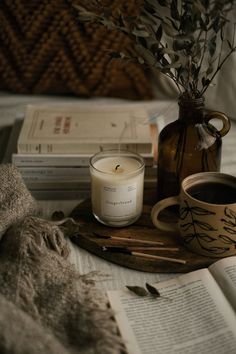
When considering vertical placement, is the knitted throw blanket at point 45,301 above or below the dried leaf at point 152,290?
above

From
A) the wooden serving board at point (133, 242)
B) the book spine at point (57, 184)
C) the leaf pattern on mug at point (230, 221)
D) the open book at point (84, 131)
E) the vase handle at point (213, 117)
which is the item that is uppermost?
the vase handle at point (213, 117)

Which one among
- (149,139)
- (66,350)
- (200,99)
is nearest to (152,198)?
(149,139)

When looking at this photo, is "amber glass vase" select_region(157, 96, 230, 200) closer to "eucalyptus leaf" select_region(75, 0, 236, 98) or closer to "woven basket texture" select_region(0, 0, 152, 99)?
"eucalyptus leaf" select_region(75, 0, 236, 98)

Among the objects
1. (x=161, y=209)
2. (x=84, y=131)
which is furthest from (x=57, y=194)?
(x=161, y=209)

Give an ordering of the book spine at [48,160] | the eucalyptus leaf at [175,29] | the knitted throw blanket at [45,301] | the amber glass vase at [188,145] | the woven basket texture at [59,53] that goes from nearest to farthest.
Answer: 1. the knitted throw blanket at [45,301]
2. the eucalyptus leaf at [175,29]
3. the amber glass vase at [188,145]
4. the book spine at [48,160]
5. the woven basket texture at [59,53]

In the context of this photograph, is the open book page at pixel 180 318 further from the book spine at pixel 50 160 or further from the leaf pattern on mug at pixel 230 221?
the book spine at pixel 50 160

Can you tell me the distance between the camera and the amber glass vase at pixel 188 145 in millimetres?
839

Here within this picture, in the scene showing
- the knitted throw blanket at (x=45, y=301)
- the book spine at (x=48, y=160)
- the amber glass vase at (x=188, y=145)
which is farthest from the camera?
the book spine at (x=48, y=160)

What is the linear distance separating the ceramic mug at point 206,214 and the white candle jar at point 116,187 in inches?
1.6

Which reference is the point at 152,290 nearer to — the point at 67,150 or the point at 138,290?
the point at 138,290

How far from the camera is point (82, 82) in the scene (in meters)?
1.30

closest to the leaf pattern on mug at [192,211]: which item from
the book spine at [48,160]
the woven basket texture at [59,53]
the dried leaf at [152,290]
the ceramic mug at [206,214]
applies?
the ceramic mug at [206,214]

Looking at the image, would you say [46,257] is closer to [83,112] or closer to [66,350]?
[66,350]

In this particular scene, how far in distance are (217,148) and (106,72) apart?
49 cm
